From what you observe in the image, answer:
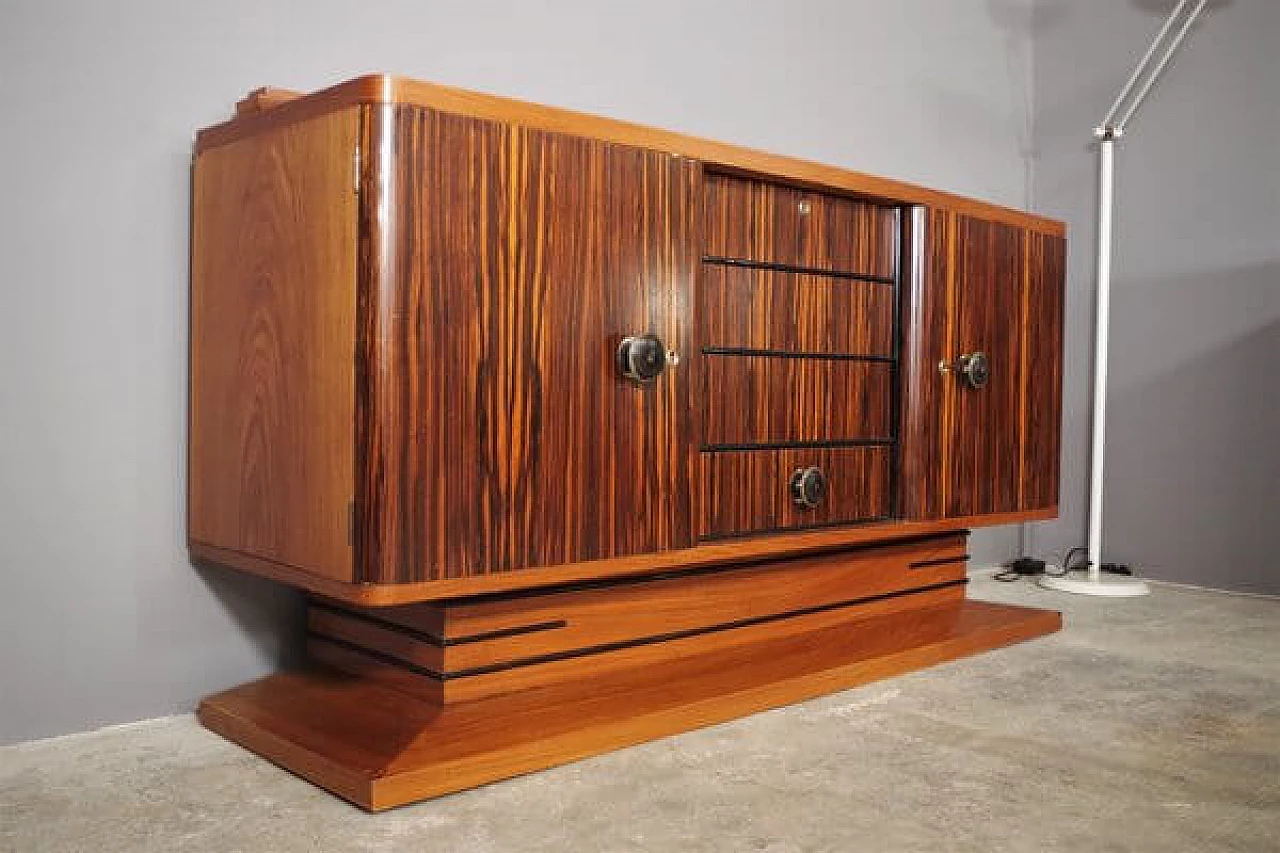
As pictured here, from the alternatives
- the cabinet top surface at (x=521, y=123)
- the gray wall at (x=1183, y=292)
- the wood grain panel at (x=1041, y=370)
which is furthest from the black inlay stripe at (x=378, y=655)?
the gray wall at (x=1183, y=292)

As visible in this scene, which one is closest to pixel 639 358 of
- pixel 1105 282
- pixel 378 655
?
pixel 378 655

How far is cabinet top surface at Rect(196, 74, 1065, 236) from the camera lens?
126 cm

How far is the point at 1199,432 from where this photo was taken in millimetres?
2834

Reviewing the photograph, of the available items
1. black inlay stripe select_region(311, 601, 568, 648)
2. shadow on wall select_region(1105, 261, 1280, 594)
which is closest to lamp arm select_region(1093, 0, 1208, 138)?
shadow on wall select_region(1105, 261, 1280, 594)

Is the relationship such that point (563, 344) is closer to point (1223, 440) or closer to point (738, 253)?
point (738, 253)

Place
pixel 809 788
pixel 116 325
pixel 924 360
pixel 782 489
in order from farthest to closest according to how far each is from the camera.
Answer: pixel 924 360, pixel 782 489, pixel 116 325, pixel 809 788

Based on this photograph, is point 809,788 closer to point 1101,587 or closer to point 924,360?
point 924,360

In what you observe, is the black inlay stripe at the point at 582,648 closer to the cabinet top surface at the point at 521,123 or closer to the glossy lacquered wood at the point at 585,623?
the glossy lacquered wood at the point at 585,623

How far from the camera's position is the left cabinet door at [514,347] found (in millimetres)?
1243

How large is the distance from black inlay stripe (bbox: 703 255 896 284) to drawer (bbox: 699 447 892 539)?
276 millimetres

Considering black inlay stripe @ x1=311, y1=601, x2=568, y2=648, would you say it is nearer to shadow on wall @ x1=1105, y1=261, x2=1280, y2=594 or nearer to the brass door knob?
the brass door knob

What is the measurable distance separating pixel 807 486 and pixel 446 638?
633 millimetres

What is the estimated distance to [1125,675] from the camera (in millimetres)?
1840

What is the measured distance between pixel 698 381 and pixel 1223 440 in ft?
5.99
